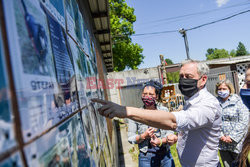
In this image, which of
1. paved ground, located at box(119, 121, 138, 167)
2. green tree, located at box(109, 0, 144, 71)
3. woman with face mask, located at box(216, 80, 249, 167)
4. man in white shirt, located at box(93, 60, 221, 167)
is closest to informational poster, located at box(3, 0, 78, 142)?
man in white shirt, located at box(93, 60, 221, 167)

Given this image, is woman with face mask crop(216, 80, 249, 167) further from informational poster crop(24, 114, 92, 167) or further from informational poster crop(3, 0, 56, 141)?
informational poster crop(3, 0, 56, 141)

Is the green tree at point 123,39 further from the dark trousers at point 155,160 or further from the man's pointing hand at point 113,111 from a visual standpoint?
the man's pointing hand at point 113,111

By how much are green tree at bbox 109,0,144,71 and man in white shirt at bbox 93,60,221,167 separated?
16.8 m

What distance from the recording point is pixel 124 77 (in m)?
12.5

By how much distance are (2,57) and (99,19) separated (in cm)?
380

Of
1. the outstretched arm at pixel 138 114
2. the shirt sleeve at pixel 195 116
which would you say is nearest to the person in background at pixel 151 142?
the shirt sleeve at pixel 195 116

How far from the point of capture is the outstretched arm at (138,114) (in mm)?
1263

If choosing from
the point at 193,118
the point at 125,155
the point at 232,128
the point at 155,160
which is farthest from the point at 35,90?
the point at 125,155

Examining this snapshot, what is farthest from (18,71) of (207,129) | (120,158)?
(120,158)

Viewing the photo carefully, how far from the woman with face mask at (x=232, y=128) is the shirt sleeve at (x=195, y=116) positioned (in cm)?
173

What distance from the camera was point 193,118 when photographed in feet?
4.64

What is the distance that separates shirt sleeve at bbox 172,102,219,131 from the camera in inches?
54.5

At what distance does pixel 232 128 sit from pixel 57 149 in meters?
3.05

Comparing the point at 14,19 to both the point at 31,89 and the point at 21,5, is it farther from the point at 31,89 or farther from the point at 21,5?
the point at 31,89
